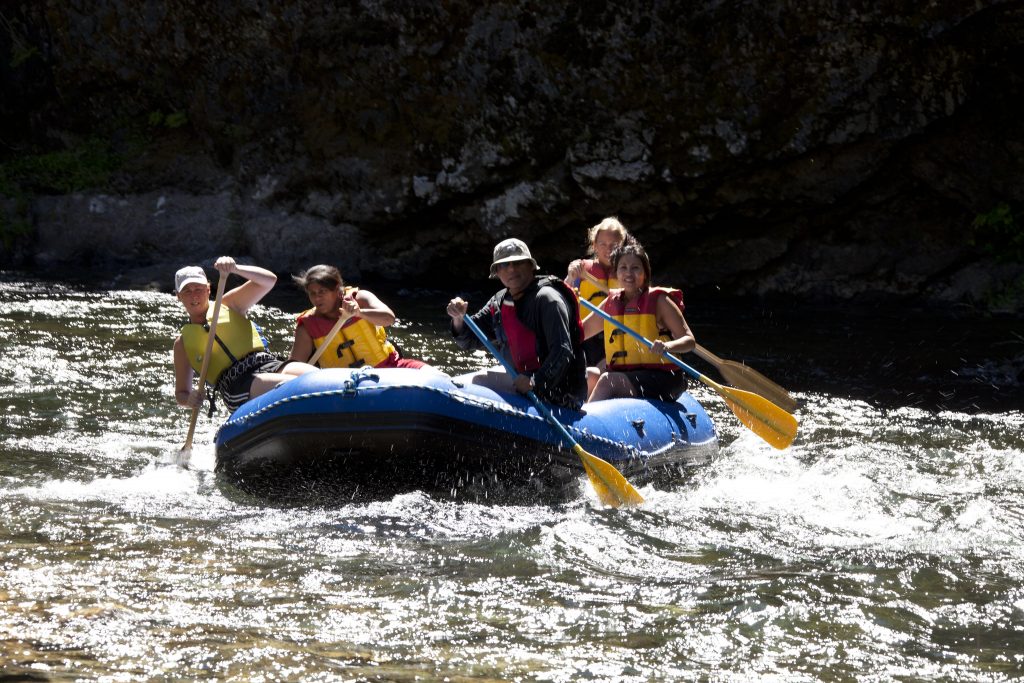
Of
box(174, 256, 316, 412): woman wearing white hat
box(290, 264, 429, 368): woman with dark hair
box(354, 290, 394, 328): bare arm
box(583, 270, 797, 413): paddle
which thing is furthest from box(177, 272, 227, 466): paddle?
box(583, 270, 797, 413): paddle

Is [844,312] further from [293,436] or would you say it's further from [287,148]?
[293,436]

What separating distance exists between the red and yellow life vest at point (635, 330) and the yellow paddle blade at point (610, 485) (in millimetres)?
1179

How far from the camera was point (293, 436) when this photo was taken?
199 inches

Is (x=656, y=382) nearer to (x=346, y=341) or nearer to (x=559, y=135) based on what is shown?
(x=346, y=341)

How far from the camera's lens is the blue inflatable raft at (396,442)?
16.4 feet

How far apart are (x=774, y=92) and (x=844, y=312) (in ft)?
6.52

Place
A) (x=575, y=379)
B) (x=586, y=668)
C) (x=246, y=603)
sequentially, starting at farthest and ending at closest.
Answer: (x=575, y=379) < (x=246, y=603) < (x=586, y=668)

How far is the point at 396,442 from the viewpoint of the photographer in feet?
16.4

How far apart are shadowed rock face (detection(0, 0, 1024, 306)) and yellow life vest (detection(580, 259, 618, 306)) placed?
4163mm

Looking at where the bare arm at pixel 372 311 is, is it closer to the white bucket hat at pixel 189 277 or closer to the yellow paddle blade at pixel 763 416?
the white bucket hat at pixel 189 277

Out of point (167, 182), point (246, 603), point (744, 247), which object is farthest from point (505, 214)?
point (246, 603)

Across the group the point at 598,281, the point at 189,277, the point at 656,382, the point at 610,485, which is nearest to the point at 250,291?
the point at 189,277

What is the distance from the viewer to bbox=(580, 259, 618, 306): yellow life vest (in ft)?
22.5

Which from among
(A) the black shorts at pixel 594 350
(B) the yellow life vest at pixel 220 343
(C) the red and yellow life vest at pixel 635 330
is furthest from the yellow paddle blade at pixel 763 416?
(B) the yellow life vest at pixel 220 343
